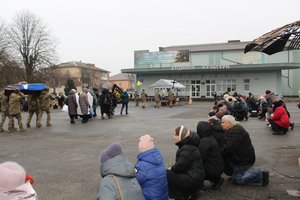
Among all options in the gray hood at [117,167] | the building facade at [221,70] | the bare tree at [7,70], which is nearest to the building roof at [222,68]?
the building facade at [221,70]

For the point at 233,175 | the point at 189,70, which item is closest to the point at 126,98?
the point at 233,175

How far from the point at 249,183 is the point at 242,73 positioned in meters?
45.1

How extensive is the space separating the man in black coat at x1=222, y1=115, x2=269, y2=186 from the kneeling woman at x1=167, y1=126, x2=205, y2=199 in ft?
4.49

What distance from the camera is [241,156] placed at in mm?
6238

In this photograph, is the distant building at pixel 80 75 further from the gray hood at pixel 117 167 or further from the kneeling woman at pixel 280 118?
the gray hood at pixel 117 167

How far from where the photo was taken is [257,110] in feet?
66.1

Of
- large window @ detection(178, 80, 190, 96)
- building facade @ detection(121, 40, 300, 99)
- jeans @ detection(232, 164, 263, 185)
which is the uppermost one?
building facade @ detection(121, 40, 300, 99)

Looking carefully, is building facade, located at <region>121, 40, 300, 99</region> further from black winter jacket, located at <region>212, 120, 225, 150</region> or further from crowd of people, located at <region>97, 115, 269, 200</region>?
crowd of people, located at <region>97, 115, 269, 200</region>

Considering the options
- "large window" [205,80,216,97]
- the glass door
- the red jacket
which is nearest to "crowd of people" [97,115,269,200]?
the red jacket

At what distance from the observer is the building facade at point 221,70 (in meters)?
48.1

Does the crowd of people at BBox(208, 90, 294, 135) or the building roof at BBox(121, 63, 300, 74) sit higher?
the building roof at BBox(121, 63, 300, 74)

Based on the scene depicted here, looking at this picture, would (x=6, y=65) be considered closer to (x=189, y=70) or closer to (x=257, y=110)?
(x=189, y=70)

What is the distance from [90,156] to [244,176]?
414 cm

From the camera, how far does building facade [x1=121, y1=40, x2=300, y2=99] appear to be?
48.1 metres
